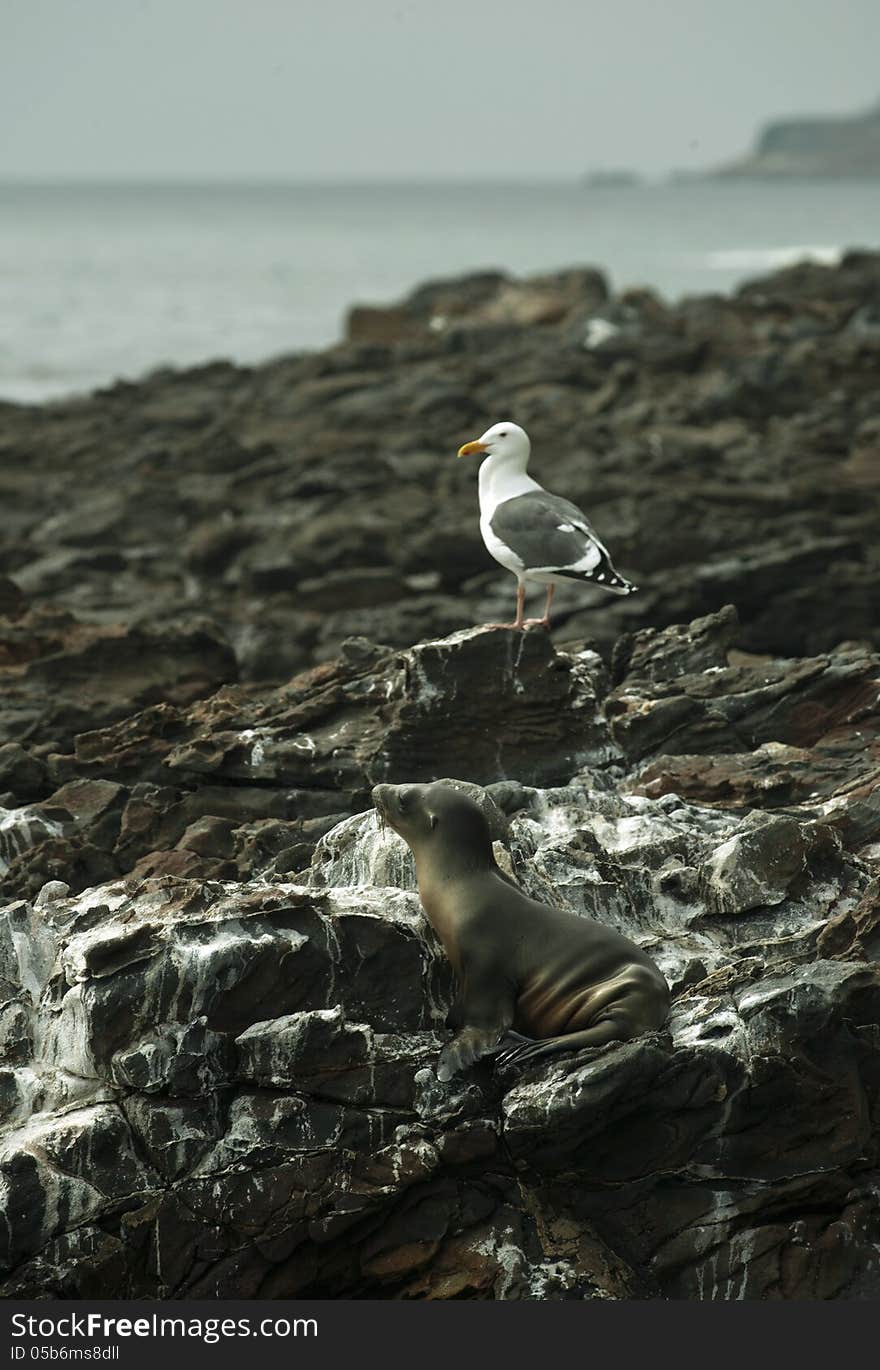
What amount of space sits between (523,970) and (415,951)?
17.3 inches

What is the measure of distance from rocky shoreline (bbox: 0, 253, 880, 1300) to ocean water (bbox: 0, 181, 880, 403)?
1032 inches

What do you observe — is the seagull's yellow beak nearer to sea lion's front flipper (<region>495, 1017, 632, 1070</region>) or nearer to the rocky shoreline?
the rocky shoreline

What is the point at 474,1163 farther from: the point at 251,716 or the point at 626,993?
the point at 251,716

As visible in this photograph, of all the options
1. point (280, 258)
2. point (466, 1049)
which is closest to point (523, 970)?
point (466, 1049)

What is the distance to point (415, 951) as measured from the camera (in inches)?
251

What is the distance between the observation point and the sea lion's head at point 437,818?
21.2 feet

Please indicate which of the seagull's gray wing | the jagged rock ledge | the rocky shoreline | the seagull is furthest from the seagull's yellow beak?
the jagged rock ledge

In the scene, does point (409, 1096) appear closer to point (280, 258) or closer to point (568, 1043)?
point (568, 1043)

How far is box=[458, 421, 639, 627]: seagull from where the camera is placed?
27.8 feet

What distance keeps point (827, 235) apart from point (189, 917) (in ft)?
328

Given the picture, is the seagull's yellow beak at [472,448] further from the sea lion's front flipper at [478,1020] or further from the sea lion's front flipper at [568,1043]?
the sea lion's front flipper at [568,1043]

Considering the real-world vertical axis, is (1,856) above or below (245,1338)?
above

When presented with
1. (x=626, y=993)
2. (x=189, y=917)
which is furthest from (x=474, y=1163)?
(x=189, y=917)

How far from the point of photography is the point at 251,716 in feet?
29.6
